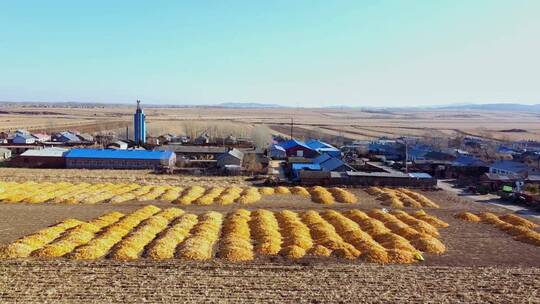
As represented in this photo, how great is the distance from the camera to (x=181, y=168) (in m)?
38.2

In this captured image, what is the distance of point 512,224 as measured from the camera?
21.1m

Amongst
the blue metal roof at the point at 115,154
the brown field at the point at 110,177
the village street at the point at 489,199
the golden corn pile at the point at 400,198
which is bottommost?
the village street at the point at 489,199

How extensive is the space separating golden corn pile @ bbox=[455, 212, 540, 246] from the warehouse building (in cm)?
2374

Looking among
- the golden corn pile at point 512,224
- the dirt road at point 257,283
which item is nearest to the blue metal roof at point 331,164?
the golden corn pile at point 512,224

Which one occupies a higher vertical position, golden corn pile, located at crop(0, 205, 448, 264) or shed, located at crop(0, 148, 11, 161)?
shed, located at crop(0, 148, 11, 161)

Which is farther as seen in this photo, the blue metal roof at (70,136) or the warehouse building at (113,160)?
the blue metal roof at (70,136)

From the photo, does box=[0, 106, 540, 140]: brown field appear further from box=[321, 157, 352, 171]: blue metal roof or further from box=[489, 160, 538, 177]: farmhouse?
box=[489, 160, 538, 177]: farmhouse

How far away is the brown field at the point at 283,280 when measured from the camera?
39.0 feet

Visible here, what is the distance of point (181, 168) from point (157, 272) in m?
25.2

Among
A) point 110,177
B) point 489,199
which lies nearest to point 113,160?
point 110,177

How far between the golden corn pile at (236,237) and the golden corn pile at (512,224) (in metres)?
0.28

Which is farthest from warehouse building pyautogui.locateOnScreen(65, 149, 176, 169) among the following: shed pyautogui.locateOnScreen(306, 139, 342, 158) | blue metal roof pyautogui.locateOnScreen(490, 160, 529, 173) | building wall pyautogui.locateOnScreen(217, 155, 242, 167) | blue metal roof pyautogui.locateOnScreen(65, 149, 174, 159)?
blue metal roof pyautogui.locateOnScreen(490, 160, 529, 173)

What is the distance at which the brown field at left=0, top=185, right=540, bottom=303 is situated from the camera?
11883 mm

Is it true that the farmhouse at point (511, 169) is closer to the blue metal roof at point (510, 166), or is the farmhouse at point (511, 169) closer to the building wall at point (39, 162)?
the blue metal roof at point (510, 166)
